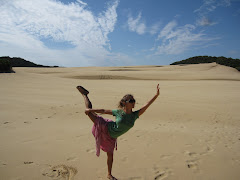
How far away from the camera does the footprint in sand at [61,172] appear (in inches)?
121

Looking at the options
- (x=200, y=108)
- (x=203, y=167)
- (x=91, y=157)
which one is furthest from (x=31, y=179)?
(x=200, y=108)

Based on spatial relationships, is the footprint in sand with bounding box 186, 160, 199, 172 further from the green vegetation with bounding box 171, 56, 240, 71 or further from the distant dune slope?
the green vegetation with bounding box 171, 56, 240, 71

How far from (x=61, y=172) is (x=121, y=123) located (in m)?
1.66

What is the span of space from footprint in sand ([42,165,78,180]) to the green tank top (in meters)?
1.24

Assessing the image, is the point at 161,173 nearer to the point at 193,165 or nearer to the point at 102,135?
the point at 193,165

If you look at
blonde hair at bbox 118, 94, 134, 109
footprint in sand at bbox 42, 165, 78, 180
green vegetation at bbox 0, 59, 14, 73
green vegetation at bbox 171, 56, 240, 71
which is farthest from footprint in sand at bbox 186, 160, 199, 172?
green vegetation at bbox 171, 56, 240, 71

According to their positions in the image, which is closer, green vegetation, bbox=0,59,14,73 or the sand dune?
the sand dune

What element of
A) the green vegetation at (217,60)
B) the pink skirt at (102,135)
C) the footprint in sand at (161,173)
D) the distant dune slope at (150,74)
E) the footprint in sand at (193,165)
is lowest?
the footprint in sand at (161,173)

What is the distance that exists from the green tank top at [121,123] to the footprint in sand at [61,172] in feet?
4.06

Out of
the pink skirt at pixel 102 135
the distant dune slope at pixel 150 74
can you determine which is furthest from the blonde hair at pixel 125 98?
the distant dune slope at pixel 150 74

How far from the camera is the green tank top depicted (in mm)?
2697

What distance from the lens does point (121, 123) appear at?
8.84 ft

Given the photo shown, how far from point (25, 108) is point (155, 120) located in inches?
233

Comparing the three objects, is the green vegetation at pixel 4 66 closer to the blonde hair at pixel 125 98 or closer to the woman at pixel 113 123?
the woman at pixel 113 123
